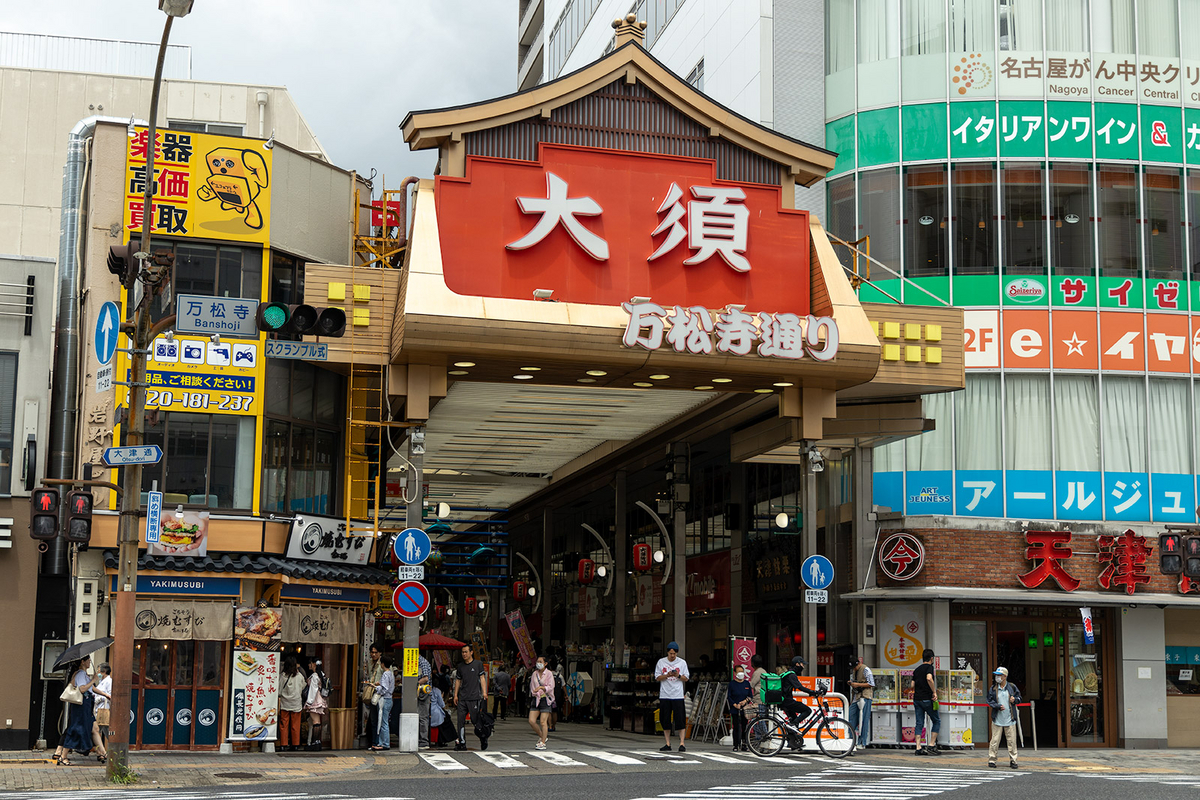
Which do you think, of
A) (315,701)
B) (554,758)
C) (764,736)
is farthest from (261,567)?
(764,736)

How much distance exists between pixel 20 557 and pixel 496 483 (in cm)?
1891

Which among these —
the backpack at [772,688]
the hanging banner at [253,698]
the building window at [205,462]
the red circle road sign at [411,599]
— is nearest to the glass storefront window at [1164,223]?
the backpack at [772,688]

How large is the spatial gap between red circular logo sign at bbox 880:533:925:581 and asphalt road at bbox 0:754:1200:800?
824cm

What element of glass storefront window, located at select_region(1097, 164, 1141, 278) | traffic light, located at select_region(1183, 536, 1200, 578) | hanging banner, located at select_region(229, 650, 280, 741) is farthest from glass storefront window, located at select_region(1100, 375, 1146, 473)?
hanging banner, located at select_region(229, 650, 280, 741)

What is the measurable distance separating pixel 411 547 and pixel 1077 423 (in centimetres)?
1795

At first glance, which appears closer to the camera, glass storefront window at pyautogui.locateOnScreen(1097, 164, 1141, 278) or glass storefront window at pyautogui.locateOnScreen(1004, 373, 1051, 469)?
glass storefront window at pyautogui.locateOnScreen(1004, 373, 1051, 469)

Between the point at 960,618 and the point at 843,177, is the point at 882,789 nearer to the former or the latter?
the point at 960,618

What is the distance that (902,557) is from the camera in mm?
30234

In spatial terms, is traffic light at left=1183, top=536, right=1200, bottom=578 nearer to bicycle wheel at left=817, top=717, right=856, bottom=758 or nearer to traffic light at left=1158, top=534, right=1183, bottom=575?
traffic light at left=1158, top=534, right=1183, bottom=575

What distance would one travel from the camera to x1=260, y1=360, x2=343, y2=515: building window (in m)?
26.0

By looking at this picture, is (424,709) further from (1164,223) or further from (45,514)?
(1164,223)

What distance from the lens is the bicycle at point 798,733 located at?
2411 cm

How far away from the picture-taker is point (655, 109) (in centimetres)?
2636

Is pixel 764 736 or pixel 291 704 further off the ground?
pixel 291 704
